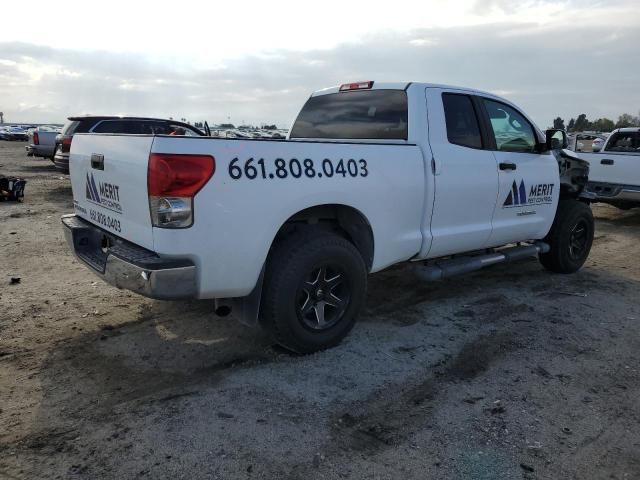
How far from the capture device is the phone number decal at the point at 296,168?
3238 mm

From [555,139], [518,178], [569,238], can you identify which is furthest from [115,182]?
[569,238]

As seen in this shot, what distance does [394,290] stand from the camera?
18.3ft

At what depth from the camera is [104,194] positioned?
149 inches

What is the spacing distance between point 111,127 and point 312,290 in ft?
33.7

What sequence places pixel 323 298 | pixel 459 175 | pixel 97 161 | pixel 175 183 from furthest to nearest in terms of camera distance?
pixel 459 175 → pixel 323 298 → pixel 97 161 → pixel 175 183

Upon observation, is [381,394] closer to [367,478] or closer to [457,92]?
[367,478]

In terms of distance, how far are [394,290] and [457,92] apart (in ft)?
6.91

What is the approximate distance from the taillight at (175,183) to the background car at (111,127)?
376 inches

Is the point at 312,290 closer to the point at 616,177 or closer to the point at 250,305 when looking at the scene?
the point at 250,305

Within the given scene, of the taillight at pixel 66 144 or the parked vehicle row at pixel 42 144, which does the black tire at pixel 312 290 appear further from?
the parked vehicle row at pixel 42 144

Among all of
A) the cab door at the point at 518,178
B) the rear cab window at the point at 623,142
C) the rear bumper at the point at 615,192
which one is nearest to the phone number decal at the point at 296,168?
the cab door at the point at 518,178

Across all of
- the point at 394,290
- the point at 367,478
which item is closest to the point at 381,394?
the point at 367,478

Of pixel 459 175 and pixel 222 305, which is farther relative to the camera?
pixel 459 175

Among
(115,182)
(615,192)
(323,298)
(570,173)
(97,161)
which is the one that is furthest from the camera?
(615,192)
